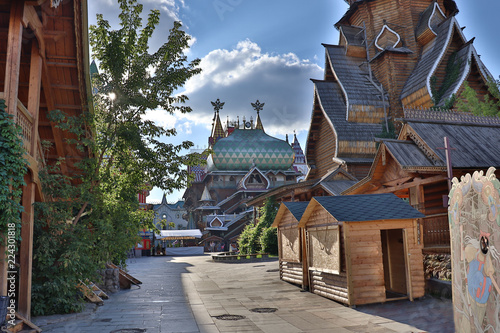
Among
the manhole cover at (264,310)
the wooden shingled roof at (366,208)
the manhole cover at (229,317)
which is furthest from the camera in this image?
the wooden shingled roof at (366,208)

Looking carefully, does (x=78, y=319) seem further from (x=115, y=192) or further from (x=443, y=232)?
(x=443, y=232)

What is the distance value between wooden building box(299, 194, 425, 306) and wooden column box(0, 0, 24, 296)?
26.0ft

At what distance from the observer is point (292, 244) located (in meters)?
16.5

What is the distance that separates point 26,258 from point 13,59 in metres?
4.11

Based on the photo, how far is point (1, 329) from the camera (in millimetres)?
7133

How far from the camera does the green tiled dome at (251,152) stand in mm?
77500

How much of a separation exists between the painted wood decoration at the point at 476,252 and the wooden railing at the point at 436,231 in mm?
10153

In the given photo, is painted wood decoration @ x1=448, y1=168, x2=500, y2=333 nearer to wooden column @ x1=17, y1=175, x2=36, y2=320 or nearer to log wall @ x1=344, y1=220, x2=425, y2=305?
log wall @ x1=344, y1=220, x2=425, y2=305

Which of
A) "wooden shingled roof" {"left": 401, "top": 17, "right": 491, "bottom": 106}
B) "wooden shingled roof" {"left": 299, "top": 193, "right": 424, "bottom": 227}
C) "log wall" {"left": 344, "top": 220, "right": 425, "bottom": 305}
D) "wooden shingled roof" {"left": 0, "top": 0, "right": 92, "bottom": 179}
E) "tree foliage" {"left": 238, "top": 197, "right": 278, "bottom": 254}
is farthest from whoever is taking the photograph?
"tree foliage" {"left": 238, "top": 197, "right": 278, "bottom": 254}

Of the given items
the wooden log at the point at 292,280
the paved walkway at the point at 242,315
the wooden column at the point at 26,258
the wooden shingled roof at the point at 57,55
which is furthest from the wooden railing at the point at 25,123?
the wooden log at the point at 292,280

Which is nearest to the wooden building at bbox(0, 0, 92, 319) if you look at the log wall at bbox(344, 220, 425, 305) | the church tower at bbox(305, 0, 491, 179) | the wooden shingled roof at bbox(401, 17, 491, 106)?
the log wall at bbox(344, 220, 425, 305)

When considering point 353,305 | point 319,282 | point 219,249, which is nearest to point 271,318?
point 353,305

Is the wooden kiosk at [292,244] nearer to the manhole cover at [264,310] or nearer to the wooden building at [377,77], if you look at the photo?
the manhole cover at [264,310]

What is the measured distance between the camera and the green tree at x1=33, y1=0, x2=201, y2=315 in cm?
1026
